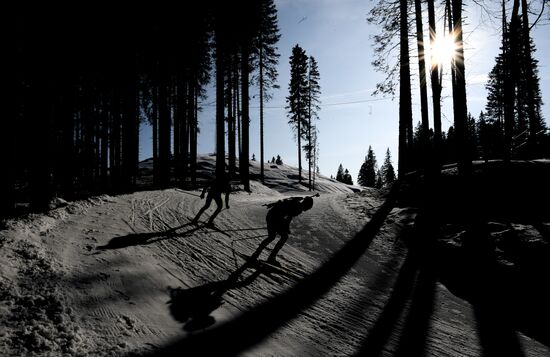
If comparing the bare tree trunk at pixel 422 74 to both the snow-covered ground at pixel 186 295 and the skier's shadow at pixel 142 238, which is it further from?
the skier's shadow at pixel 142 238

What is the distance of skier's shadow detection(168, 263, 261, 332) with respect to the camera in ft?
13.9

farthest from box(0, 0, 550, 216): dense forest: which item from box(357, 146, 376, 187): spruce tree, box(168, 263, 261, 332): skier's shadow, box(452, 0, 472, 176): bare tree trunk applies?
box(357, 146, 376, 187): spruce tree

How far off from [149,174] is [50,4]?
25876 mm

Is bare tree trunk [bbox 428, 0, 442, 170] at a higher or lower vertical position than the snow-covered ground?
higher

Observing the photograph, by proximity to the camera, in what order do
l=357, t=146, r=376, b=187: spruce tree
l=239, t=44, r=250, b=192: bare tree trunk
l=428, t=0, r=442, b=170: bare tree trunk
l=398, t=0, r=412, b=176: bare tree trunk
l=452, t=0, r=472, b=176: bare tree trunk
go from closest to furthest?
l=452, t=0, r=472, b=176: bare tree trunk → l=428, t=0, r=442, b=170: bare tree trunk → l=398, t=0, r=412, b=176: bare tree trunk → l=239, t=44, r=250, b=192: bare tree trunk → l=357, t=146, r=376, b=187: spruce tree

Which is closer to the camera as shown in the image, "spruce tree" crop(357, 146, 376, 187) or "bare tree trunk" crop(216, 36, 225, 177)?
"bare tree trunk" crop(216, 36, 225, 177)

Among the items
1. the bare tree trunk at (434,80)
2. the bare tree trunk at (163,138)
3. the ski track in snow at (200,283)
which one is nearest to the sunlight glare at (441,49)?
the bare tree trunk at (434,80)

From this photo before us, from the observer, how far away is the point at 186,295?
4.89m

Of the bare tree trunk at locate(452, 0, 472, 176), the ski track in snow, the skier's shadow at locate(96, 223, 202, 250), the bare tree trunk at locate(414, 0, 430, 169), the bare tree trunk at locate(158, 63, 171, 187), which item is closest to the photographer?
the ski track in snow

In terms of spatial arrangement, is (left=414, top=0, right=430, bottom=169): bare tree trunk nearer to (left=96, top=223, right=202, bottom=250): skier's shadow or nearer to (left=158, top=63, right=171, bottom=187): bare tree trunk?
(left=96, top=223, right=202, bottom=250): skier's shadow

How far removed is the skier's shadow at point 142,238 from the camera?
6414mm

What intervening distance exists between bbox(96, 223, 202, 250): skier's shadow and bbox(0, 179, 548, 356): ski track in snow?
0.07 feet

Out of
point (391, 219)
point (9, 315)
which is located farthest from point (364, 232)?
point (9, 315)

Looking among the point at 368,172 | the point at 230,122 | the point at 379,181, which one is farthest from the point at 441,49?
the point at 379,181
